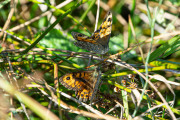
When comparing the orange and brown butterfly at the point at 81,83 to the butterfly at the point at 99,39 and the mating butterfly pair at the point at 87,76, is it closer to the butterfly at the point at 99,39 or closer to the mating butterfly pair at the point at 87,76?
the mating butterfly pair at the point at 87,76

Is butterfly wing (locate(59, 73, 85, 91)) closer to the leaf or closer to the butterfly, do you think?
the butterfly

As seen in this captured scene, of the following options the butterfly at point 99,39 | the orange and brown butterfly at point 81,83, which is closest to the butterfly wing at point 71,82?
the orange and brown butterfly at point 81,83

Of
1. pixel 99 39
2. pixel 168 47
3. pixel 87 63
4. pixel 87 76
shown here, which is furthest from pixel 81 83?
pixel 168 47

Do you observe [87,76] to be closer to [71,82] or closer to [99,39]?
[71,82]

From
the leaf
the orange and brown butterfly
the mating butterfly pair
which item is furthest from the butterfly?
the leaf

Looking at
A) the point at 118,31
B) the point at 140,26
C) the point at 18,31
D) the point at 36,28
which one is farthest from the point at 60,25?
the point at 140,26

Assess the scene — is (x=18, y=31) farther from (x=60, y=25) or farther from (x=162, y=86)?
(x=162, y=86)
